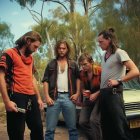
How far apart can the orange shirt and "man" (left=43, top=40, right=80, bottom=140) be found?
108 centimetres

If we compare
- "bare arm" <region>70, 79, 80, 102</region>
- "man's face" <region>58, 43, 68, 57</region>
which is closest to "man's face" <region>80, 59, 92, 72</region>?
"bare arm" <region>70, 79, 80, 102</region>

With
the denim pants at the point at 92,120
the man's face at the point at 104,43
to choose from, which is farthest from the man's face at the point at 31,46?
the denim pants at the point at 92,120

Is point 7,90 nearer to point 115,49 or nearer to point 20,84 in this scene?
point 20,84

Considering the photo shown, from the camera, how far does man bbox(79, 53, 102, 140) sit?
6.50 metres

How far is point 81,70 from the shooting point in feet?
22.0

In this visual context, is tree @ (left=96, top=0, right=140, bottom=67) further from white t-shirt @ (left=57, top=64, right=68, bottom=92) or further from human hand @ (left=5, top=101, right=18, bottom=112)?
human hand @ (left=5, top=101, right=18, bottom=112)

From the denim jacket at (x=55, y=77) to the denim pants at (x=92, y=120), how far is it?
1.54 ft

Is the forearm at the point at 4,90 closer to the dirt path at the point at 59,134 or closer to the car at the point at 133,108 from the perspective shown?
the car at the point at 133,108

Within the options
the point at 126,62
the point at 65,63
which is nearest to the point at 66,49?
the point at 65,63

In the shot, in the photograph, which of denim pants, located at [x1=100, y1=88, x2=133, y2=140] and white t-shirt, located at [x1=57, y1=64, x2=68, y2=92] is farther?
white t-shirt, located at [x1=57, y1=64, x2=68, y2=92]

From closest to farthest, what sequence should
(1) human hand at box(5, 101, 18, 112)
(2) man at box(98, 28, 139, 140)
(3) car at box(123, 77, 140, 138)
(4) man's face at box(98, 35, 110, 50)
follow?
1. (1) human hand at box(5, 101, 18, 112)
2. (2) man at box(98, 28, 139, 140)
3. (4) man's face at box(98, 35, 110, 50)
4. (3) car at box(123, 77, 140, 138)

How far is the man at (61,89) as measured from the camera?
248 inches

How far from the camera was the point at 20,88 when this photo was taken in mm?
5273

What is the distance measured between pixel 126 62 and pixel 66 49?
1.35 meters
